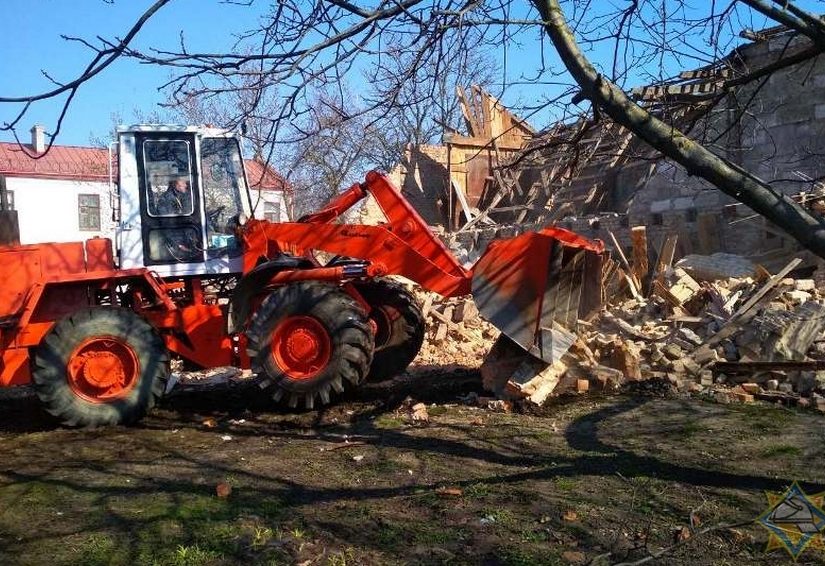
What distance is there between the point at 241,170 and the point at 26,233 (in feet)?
102

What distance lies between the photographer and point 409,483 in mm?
5520

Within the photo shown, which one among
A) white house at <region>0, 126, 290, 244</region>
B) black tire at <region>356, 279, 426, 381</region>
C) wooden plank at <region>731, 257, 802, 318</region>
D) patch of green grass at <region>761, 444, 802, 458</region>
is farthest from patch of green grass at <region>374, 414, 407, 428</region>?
white house at <region>0, 126, 290, 244</region>

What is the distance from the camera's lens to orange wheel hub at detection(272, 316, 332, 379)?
788cm

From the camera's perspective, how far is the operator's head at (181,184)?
27.9 feet

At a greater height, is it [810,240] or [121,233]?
[121,233]

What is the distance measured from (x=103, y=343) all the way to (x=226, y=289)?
→ 166 cm

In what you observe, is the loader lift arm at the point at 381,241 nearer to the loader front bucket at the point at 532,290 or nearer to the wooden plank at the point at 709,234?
the loader front bucket at the point at 532,290

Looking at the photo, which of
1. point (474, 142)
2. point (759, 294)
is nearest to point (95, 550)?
point (759, 294)

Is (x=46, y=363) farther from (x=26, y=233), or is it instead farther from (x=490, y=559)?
(x=26, y=233)

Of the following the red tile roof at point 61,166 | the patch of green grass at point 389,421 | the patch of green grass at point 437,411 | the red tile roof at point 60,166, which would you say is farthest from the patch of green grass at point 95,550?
the red tile roof at point 60,166

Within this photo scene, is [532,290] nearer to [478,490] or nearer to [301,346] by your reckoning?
[301,346]

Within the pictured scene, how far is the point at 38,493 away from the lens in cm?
559

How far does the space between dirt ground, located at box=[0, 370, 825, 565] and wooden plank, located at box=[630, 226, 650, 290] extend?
6.41 metres

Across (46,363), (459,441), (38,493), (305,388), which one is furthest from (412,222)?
(38,493)
